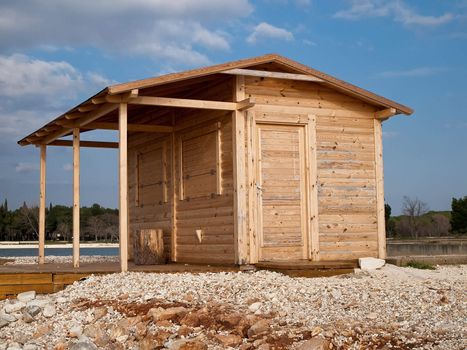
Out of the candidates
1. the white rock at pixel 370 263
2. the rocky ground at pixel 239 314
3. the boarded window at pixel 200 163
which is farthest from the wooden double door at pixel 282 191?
the rocky ground at pixel 239 314

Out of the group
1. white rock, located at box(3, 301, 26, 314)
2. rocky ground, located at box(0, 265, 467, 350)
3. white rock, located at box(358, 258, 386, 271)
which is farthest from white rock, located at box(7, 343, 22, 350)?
white rock, located at box(358, 258, 386, 271)

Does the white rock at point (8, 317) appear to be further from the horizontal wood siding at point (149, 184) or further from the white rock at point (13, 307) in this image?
the horizontal wood siding at point (149, 184)

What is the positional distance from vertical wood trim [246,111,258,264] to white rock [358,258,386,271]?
1.90 m

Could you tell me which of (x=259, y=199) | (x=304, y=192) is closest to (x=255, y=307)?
(x=259, y=199)

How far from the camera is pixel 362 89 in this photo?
40.7 ft

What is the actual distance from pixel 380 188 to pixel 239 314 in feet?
19.6

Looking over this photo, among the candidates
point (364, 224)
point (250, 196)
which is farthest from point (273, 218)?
point (364, 224)

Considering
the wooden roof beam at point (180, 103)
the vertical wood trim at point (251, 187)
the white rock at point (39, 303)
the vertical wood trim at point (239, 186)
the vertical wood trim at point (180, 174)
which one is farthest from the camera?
the vertical wood trim at point (180, 174)

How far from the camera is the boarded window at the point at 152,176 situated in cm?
1380

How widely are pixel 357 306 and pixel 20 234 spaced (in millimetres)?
51699

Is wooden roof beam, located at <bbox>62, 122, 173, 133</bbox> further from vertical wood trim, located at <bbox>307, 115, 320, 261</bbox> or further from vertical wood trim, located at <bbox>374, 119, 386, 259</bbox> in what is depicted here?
vertical wood trim, located at <bbox>374, 119, 386, 259</bbox>

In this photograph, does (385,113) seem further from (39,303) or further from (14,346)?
(14,346)

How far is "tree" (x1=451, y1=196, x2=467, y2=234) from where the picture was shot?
4128 cm

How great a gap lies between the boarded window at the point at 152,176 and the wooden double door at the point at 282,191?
9.02 feet
